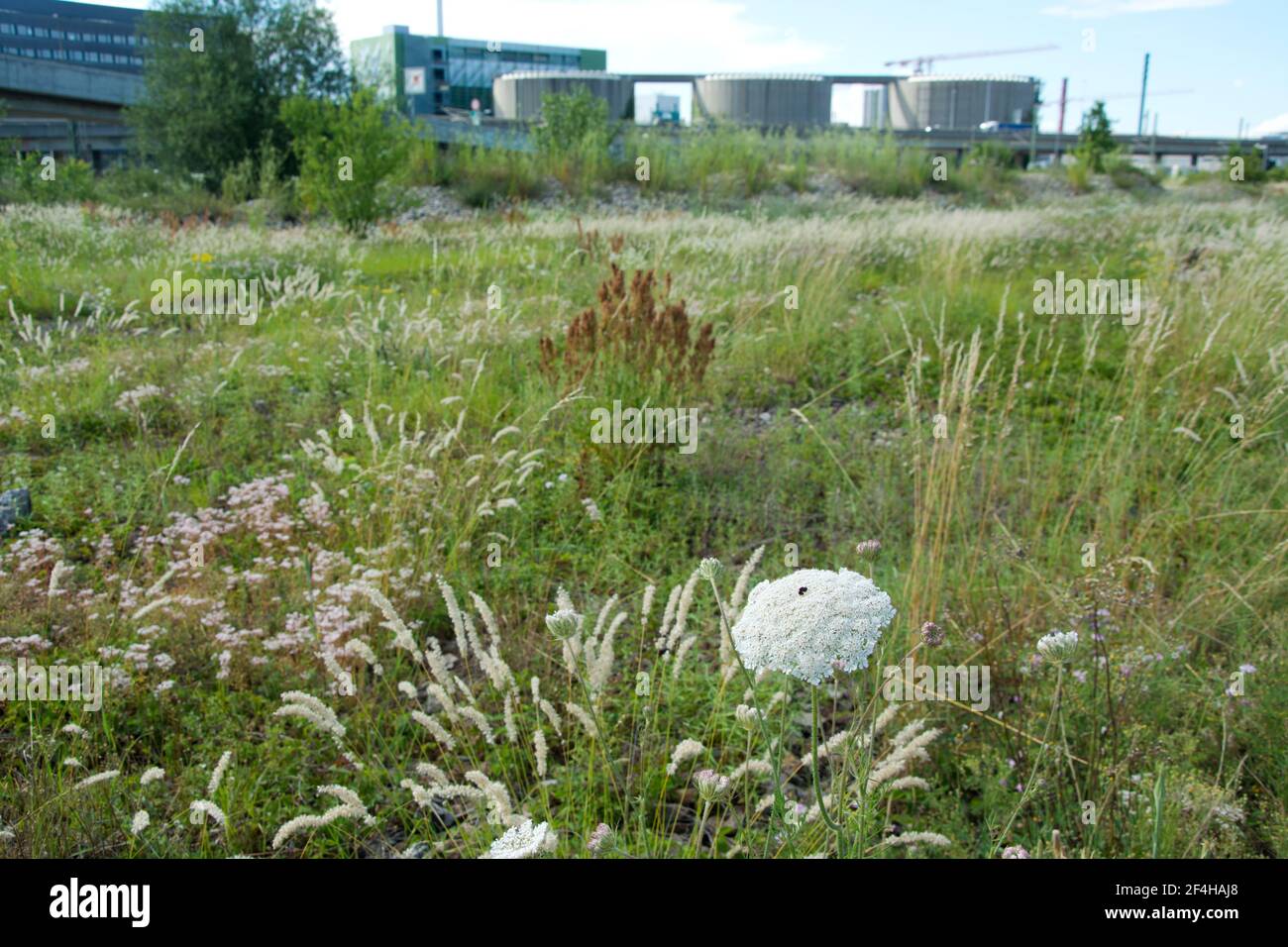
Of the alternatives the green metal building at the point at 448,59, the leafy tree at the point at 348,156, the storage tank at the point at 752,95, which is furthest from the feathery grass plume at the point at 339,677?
the storage tank at the point at 752,95

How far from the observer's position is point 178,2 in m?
15.3

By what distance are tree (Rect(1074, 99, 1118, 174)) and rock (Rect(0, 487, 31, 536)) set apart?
2490cm

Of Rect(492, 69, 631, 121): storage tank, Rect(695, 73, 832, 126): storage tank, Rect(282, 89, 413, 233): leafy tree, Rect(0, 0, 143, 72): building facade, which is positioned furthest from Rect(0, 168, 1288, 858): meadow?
Rect(492, 69, 631, 121): storage tank

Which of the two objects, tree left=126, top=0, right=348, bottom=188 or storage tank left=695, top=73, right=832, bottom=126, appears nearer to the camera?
tree left=126, top=0, right=348, bottom=188

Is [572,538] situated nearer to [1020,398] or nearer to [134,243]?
[1020,398]

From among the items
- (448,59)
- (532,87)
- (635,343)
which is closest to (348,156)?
(448,59)

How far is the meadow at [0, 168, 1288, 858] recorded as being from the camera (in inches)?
79.5

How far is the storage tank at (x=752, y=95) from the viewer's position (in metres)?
21.6

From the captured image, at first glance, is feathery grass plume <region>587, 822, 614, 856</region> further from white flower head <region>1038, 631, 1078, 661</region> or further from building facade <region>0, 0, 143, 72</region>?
building facade <region>0, 0, 143, 72</region>

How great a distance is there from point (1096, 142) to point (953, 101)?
19852 mm

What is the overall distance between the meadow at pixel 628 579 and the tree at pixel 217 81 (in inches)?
423

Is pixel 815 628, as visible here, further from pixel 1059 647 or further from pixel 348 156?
pixel 348 156
